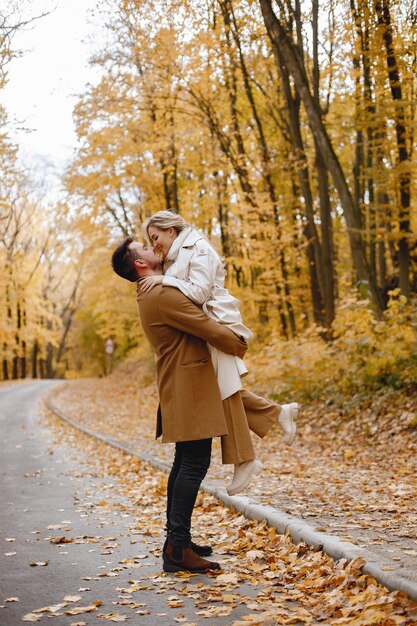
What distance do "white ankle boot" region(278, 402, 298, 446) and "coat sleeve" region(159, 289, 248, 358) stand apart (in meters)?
0.70

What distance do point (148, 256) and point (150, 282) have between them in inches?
10.2

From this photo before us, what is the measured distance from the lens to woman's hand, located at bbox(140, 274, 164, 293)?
4660 millimetres

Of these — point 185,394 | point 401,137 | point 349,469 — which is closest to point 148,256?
point 185,394


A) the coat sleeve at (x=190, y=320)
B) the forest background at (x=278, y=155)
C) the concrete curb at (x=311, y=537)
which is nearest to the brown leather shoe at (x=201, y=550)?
the concrete curb at (x=311, y=537)

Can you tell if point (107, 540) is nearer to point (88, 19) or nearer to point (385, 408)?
point (385, 408)

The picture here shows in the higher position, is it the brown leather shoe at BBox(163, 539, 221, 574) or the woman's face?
the woman's face

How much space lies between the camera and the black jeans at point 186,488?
4695 millimetres

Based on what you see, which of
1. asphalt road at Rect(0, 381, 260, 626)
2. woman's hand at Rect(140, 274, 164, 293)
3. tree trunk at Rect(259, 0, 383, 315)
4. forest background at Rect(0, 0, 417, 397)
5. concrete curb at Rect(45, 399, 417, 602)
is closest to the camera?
concrete curb at Rect(45, 399, 417, 602)

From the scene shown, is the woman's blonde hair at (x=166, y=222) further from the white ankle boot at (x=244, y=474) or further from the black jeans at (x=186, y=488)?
the white ankle boot at (x=244, y=474)

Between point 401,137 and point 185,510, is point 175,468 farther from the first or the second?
point 401,137

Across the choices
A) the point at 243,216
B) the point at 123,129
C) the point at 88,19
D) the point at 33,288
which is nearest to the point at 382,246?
the point at 243,216

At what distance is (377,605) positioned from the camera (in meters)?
3.71

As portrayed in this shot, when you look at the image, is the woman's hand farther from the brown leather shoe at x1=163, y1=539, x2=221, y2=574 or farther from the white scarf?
the brown leather shoe at x1=163, y1=539, x2=221, y2=574

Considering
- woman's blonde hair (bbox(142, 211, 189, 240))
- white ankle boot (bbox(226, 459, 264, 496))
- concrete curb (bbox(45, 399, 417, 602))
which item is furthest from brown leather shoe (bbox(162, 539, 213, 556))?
woman's blonde hair (bbox(142, 211, 189, 240))
